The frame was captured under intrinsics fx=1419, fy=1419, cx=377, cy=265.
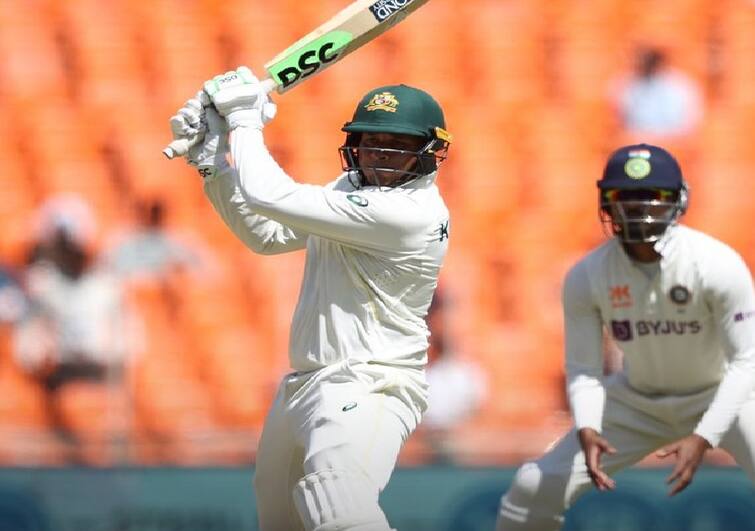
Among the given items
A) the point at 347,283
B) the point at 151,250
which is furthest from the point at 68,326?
the point at 347,283

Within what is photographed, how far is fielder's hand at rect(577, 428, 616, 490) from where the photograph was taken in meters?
4.43

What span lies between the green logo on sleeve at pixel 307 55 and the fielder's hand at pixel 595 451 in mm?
1454

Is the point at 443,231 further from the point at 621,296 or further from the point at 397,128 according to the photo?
the point at 621,296

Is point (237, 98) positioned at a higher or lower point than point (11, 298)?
higher

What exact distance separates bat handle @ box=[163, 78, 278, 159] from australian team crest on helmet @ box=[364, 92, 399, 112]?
0.30 metres

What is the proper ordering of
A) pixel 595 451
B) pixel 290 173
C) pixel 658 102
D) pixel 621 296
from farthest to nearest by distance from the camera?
pixel 290 173
pixel 658 102
pixel 621 296
pixel 595 451

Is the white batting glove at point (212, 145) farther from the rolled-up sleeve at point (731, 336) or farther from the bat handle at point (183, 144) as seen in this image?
the rolled-up sleeve at point (731, 336)

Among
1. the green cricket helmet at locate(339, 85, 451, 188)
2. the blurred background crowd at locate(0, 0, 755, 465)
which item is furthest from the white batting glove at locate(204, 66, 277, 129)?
the blurred background crowd at locate(0, 0, 755, 465)

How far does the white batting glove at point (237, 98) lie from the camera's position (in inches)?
153

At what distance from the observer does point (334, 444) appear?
12.4ft

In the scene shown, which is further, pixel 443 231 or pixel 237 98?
pixel 443 231

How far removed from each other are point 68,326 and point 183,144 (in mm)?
3130

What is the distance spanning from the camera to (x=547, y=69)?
7.91 metres

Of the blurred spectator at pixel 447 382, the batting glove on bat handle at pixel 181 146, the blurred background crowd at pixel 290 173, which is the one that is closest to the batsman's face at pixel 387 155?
the batting glove on bat handle at pixel 181 146
